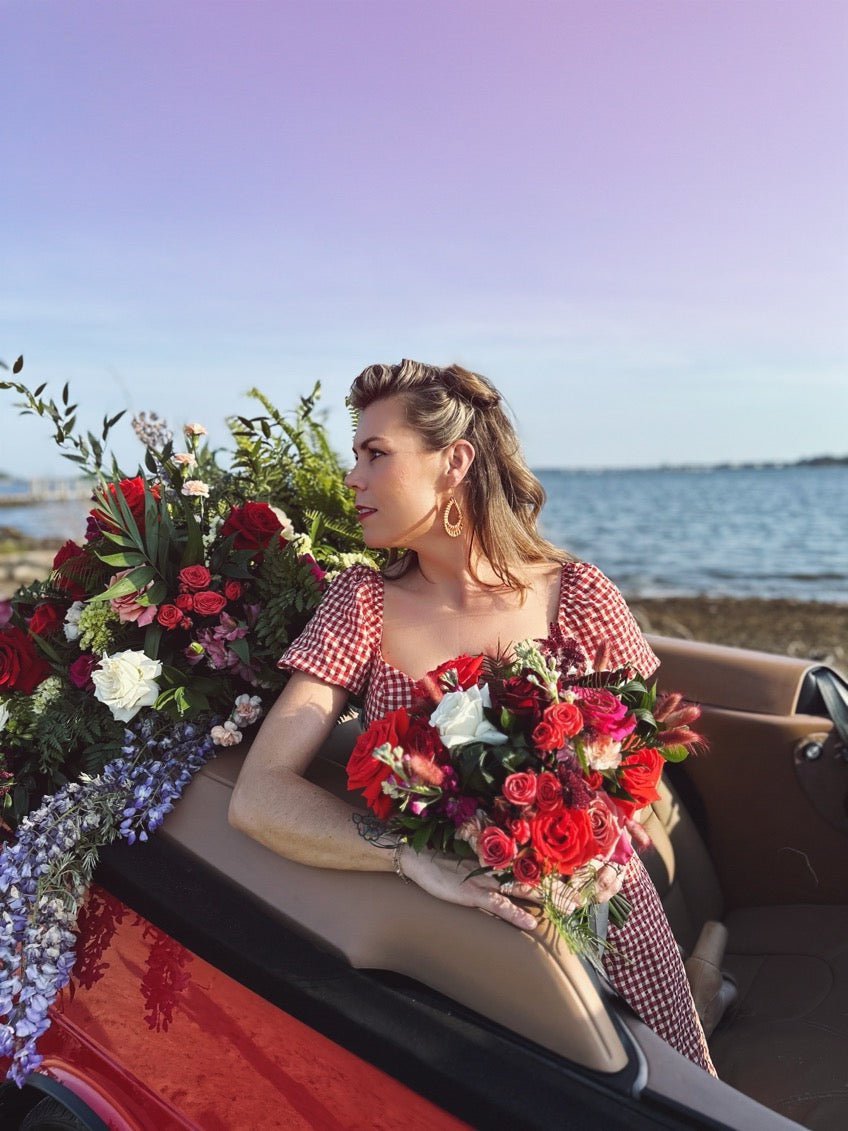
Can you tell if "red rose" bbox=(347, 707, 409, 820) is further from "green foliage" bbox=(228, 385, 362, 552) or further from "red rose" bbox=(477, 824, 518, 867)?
"green foliage" bbox=(228, 385, 362, 552)

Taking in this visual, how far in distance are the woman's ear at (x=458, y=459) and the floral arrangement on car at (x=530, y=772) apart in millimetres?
678

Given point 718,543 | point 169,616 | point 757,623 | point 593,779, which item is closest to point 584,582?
point 593,779

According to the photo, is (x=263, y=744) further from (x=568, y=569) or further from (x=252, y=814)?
(x=568, y=569)

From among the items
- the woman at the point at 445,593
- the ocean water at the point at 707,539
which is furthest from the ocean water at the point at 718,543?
the woman at the point at 445,593

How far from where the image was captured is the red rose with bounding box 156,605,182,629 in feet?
7.25

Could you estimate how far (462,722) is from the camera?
59.7 inches

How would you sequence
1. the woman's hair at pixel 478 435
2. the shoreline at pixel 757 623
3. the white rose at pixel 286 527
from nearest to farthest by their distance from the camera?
the woman's hair at pixel 478 435 → the white rose at pixel 286 527 → the shoreline at pixel 757 623

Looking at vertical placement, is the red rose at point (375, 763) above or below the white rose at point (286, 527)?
below

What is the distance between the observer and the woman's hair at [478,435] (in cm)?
217

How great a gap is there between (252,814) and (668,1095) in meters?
0.89

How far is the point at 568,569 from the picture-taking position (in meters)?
2.31

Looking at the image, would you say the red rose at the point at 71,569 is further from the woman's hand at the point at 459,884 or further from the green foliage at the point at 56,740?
the woman's hand at the point at 459,884

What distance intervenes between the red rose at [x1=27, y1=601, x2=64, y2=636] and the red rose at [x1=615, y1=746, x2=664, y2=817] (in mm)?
1590

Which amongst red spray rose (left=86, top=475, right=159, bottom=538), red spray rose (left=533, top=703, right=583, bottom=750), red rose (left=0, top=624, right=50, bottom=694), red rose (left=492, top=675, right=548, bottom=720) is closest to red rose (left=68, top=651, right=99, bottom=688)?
red rose (left=0, top=624, right=50, bottom=694)
